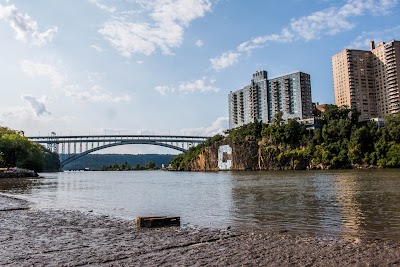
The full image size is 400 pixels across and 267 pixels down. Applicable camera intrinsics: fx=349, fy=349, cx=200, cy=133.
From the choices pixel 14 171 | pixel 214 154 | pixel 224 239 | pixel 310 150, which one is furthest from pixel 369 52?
pixel 224 239

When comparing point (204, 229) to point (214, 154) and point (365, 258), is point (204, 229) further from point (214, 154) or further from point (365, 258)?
Answer: point (214, 154)

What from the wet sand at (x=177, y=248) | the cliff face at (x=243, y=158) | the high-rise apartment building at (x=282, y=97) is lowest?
the wet sand at (x=177, y=248)

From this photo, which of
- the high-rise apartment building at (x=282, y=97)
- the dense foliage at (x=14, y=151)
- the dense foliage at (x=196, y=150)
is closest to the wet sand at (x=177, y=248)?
the dense foliage at (x=14, y=151)

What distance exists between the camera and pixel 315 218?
16094 mm

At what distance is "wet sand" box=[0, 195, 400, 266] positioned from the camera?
8.84 m

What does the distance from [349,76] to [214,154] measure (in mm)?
74233

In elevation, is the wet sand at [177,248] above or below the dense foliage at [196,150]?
below

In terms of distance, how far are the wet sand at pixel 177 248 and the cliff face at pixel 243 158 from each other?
12250cm

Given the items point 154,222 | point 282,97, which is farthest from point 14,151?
point 282,97

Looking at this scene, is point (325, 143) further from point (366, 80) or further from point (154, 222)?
point (154, 222)

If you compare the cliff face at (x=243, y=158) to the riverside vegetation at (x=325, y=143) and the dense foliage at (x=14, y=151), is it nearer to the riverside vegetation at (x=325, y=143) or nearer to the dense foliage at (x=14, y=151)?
the riverside vegetation at (x=325, y=143)

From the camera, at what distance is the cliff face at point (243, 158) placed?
13538cm

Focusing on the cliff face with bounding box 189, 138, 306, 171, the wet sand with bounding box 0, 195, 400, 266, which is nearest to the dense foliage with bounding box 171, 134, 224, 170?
the cliff face with bounding box 189, 138, 306, 171

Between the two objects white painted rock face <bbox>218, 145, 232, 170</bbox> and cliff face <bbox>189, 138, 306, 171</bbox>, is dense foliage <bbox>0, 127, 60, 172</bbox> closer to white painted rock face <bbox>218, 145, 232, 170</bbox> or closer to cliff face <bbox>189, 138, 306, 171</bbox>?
white painted rock face <bbox>218, 145, 232, 170</bbox>
